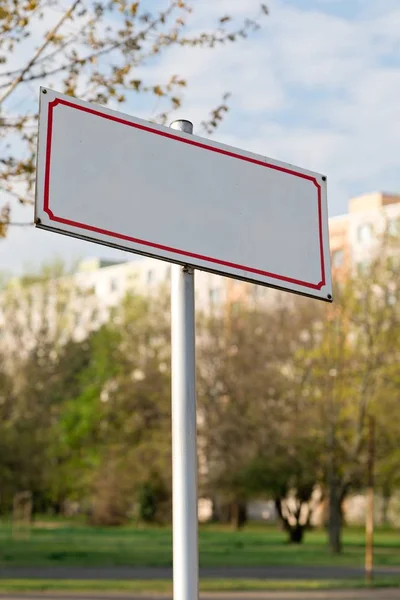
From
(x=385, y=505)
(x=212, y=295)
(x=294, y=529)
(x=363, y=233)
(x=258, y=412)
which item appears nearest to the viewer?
(x=294, y=529)

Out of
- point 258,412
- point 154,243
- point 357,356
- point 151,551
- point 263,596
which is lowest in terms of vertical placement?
point 263,596

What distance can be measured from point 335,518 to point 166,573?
41.3 feet

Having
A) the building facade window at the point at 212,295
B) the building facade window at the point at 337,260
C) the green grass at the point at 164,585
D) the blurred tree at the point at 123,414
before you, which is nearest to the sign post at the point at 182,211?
the green grass at the point at 164,585

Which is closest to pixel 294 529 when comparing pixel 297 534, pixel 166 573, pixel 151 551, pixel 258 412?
pixel 297 534

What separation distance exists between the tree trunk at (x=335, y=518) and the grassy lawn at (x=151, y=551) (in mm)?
472

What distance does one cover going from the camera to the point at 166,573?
82.4ft

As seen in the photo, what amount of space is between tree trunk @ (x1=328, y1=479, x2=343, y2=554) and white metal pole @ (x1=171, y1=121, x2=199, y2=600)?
33.9 m

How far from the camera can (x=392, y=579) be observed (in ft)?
78.4

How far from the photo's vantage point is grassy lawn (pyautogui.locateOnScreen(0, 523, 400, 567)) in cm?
2922

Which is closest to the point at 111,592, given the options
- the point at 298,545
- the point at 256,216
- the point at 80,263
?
the point at 256,216

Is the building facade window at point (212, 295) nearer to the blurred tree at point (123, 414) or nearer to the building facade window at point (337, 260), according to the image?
the blurred tree at point (123, 414)

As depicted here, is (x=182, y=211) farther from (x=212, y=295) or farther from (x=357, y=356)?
(x=212, y=295)

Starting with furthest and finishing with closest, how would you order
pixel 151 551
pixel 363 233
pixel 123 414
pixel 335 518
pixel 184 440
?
pixel 363 233 < pixel 123 414 < pixel 335 518 < pixel 151 551 < pixel 184 440

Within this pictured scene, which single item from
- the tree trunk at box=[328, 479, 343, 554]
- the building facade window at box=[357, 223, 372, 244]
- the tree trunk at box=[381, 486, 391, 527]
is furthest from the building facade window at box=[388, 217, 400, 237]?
the building facade window at box=[357, 223, 372, 244]
